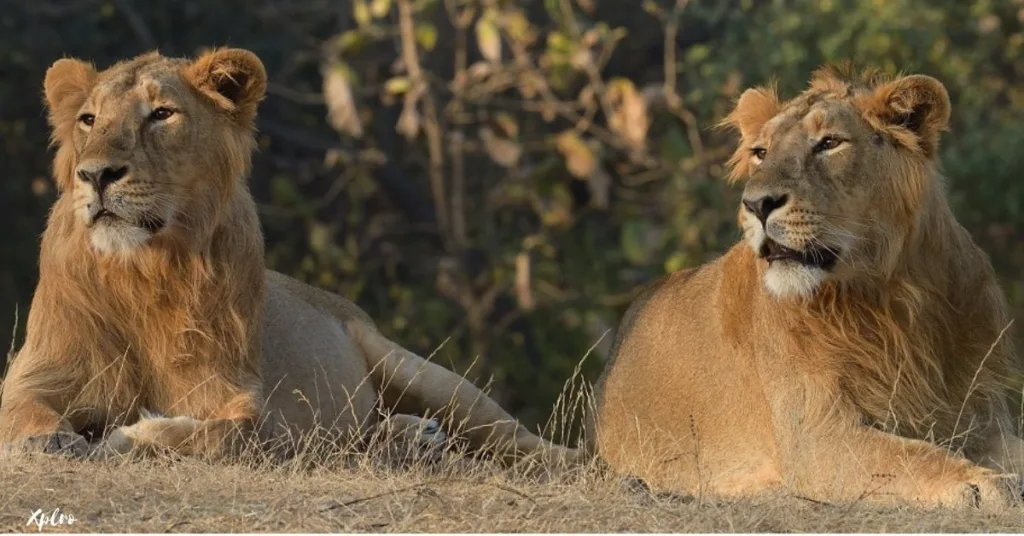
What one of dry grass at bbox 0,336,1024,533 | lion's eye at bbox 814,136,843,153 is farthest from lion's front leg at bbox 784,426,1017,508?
lion's eye at bbox 814,136,843,153

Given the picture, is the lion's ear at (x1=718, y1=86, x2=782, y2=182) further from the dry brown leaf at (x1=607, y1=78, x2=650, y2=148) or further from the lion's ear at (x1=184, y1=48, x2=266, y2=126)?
the dry brown leaf at (x1=607, y1=78, x2=650, y2=148)

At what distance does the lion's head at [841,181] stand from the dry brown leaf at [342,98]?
6477 mm

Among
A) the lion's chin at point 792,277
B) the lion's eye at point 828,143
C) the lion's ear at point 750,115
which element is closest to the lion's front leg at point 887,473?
the lion's chin at point 792,277

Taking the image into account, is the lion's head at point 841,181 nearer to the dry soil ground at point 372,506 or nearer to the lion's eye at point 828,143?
the lion's eye at point 828,143

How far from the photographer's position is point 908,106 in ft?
22.3

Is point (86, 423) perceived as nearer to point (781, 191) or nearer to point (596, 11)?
point (781, 191)

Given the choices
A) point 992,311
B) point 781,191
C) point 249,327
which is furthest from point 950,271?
point 249,327

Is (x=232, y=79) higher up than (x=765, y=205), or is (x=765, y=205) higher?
(x=232, y=79)

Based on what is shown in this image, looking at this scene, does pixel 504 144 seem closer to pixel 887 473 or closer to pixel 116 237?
pixel 116 237

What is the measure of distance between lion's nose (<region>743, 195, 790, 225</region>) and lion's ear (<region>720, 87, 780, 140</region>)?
0.65 meters

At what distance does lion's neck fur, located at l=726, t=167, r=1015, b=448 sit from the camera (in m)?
6.76

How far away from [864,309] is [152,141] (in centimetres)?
248

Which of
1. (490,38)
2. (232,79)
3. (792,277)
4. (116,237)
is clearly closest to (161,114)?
(232,79)

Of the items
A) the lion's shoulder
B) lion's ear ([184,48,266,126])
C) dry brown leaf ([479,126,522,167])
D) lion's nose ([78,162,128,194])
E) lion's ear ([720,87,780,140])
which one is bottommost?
the lion's shoulder
